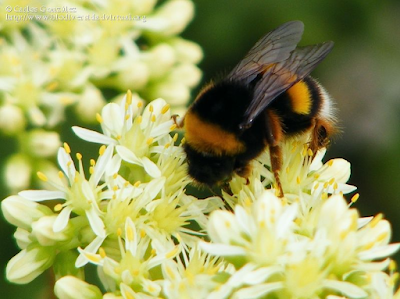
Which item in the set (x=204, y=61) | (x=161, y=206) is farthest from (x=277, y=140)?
(x=204, y=61)

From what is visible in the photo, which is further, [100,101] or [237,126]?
[100,101]

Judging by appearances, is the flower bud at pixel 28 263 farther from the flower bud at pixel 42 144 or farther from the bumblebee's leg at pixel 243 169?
the flower bud at pixel 42 144

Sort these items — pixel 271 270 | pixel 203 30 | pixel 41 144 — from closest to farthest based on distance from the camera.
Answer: pixel 271 270 → pixel 41 144 → pixel 203 30

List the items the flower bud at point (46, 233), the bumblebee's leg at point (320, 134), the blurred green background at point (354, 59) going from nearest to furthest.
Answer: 1. the flower bud at point (46, 233)
2. the bumblebee's leg at point (320, 134)
3. the blurred green background at point (354, 59)

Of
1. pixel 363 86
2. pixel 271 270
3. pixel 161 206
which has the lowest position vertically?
pixel 363 86

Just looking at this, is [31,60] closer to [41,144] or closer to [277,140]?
[41,144]

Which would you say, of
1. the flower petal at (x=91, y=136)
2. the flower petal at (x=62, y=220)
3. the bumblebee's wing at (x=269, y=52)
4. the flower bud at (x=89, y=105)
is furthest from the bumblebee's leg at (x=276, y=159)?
the flower bud at (x=89, y=105)
